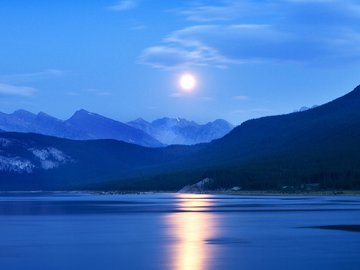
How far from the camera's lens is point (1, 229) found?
9625 cm

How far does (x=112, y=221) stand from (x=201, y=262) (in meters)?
49.3

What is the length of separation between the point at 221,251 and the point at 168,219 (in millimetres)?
45547

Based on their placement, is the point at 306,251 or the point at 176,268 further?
the point at 306,251

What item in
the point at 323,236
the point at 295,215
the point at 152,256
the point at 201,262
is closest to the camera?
the point at 201,262

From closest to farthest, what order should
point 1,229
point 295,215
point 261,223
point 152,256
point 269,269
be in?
point 269,269, point 152,256, point 1,229, point 261,223, point 295,215

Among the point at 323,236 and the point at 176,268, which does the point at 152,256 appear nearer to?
the point at 176,268

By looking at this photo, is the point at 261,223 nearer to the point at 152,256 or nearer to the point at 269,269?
the point at 152,256

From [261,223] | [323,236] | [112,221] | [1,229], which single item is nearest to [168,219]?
[112,221]

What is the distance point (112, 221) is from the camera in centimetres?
11175

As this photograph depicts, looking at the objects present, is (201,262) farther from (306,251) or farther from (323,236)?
(323,236)

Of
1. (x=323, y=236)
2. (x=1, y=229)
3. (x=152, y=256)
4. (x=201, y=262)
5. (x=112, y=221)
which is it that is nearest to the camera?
(x=201, y=262)

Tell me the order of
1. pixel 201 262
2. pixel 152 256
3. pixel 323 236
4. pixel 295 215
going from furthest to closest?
pixel 295 215 < pixel 323 236 < pixel 152 256 < pixel 201 262

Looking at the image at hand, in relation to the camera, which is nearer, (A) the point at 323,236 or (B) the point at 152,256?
(B) the point at 152,256

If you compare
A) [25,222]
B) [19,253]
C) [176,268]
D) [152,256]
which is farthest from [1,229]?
[176,268]
